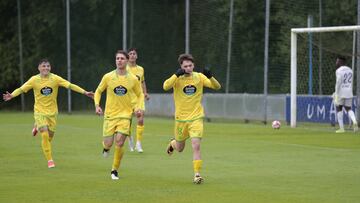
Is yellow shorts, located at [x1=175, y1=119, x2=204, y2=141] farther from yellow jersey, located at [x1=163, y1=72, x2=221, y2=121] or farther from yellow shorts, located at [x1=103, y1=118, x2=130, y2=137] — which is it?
yellow shorts, located at [x1=103, y1=118, x2=130, y2=137]

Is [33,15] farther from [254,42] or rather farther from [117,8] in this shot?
[254,42]

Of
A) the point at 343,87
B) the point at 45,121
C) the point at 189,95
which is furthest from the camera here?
the point at 343,87

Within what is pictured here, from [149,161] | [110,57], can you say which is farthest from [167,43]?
[149,161]

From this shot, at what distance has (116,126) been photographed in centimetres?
1470

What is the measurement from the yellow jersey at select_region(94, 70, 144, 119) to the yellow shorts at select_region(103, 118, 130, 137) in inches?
3.3

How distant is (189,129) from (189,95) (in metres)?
0.56

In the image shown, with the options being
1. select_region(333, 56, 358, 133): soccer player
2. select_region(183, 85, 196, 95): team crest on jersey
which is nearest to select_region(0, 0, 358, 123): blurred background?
select_region(333, 56, 358, 133): soccer player

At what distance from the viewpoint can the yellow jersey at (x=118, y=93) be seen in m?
14.8

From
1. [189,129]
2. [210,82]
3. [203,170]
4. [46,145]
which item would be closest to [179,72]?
[210,82]

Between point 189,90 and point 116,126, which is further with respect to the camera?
point 116,126

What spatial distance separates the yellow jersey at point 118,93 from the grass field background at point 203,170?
1.10 m

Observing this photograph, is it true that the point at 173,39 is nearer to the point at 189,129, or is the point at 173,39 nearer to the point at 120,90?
the point at 120,90

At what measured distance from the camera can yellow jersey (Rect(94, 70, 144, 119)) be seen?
1484 centimetres

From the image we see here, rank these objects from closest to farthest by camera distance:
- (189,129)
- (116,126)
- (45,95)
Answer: (189,129) → (116,126) → (45,95)
